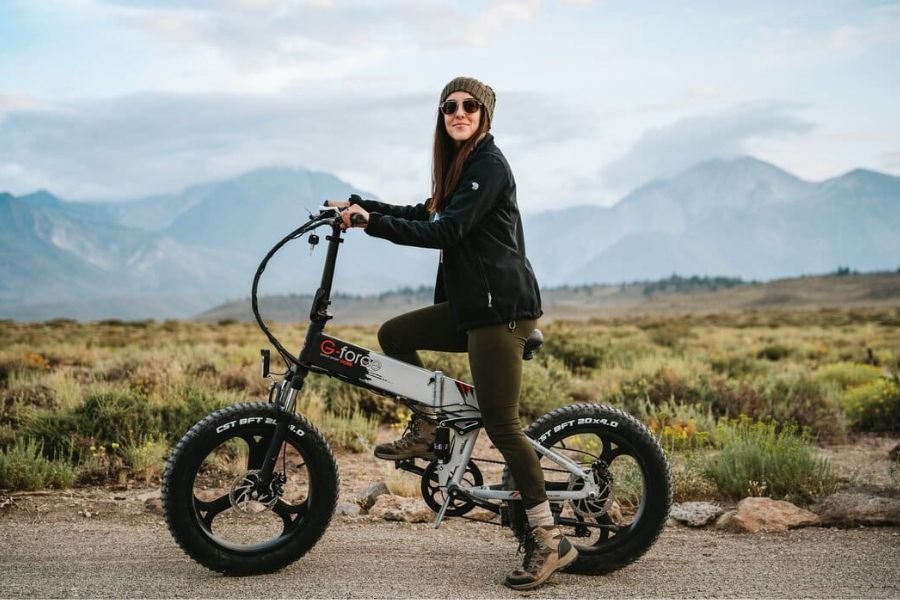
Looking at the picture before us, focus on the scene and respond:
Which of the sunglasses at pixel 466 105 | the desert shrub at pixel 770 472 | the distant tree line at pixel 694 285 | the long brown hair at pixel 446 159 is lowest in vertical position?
the desert shrub at pixel 770 472

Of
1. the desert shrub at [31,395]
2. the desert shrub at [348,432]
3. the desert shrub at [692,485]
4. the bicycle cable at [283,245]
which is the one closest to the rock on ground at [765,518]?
the desert shrub at [692,485]

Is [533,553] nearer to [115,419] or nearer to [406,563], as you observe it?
[406,563]

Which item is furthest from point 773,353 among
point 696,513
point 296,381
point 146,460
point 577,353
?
point 296,381

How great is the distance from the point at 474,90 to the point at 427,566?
287cm

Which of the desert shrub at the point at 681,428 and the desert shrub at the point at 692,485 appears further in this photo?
the desert shrub at the point at 681,428

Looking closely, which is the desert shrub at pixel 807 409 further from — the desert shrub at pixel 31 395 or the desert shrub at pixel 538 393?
the desert shrub at pixel 31 395

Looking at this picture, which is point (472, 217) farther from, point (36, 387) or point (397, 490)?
point (36, 387)

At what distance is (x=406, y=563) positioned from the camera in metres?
5.24

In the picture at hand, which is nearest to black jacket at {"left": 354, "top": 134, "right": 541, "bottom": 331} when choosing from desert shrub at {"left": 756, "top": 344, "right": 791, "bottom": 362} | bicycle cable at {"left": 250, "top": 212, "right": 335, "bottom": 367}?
bicycle cable at {"left": 250, "top": 212, "right": 335, "bottom": 367}

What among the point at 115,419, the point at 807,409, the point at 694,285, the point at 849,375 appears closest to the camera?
the point at 115,419

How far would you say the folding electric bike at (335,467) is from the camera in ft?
16.1

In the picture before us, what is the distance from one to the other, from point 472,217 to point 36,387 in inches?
Result: 350

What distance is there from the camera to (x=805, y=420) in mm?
10375

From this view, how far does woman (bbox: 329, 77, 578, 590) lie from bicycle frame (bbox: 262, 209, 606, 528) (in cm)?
25
